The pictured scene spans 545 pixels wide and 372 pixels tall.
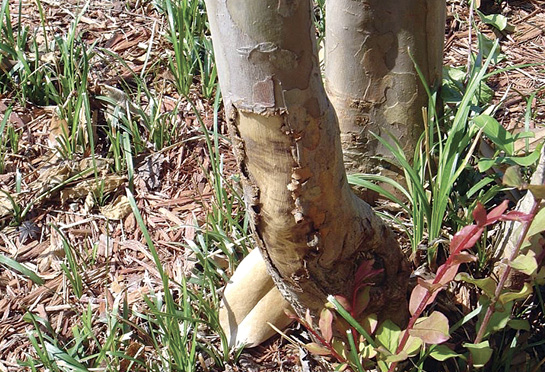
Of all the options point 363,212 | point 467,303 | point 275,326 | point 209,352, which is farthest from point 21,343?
point 467,303

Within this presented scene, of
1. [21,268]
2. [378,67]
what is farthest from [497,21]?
[21,268]

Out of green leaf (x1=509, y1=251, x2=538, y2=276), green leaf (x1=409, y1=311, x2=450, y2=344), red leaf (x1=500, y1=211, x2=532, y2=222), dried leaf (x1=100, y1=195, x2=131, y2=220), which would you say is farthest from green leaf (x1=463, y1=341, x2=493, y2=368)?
dried leaf (x1=100, y1=195, x2=131, y2=220)

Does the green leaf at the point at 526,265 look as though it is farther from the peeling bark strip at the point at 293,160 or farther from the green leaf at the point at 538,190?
the peeling bark strip at the point at 293,160

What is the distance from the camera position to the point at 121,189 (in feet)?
7.65

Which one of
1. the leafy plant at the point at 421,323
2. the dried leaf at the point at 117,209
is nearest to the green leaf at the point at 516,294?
the leafy plant at the point at 421,323

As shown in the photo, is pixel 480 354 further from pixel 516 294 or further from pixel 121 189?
pixel 121 189

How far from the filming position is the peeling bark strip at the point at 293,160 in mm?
1104

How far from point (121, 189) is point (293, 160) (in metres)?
Answer: 1.22

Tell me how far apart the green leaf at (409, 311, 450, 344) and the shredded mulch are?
0.47 m

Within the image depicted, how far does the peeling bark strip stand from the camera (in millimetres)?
1104

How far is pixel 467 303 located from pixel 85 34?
2.01 metres

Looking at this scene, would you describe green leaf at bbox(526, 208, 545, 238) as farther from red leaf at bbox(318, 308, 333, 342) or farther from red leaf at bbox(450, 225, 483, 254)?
red leaf at bbox(318, 308, 333, 342)

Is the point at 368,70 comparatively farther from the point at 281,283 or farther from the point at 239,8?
the point at 239,8

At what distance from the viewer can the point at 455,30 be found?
2859 mm
